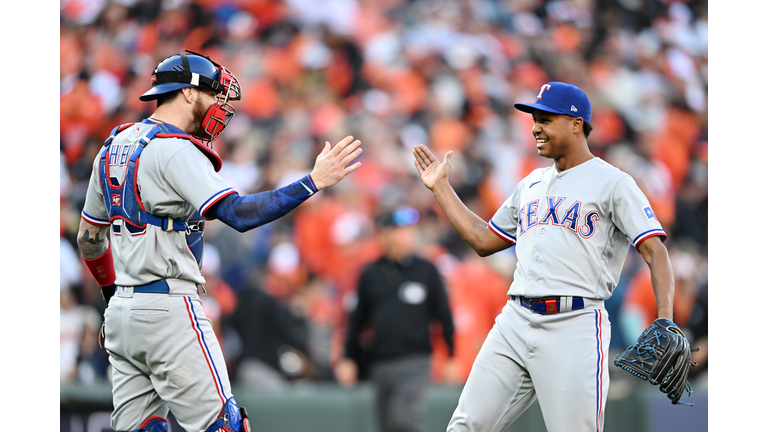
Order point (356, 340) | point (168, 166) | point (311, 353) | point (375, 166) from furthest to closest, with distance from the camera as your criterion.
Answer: point (375, 166) < point (311, 353) < point (356, 340) < point (168, 166)

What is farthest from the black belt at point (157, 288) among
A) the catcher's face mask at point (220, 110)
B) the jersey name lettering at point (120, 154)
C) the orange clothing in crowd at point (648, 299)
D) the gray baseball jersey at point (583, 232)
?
the orange clothing in crowd at point (648, 299)

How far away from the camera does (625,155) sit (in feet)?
28.8

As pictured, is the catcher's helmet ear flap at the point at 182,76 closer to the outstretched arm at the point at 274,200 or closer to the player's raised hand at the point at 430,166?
the outstretched arm at the point at 274,200

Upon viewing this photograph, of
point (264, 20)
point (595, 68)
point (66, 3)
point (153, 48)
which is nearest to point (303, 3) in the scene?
point (264, 20)

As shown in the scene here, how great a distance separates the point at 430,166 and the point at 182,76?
137cm

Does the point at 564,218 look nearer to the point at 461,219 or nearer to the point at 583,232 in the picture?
the point at 583,232

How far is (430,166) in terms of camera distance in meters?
3.91

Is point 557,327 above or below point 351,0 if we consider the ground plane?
below

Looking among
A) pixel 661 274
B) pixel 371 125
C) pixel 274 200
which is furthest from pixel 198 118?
pixel 371 125

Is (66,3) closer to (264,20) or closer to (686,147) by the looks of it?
(264,20)

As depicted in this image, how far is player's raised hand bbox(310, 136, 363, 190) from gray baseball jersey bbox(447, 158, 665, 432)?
98 centimetres

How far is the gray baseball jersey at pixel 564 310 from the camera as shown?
3.19 m

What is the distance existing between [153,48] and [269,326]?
201 inches

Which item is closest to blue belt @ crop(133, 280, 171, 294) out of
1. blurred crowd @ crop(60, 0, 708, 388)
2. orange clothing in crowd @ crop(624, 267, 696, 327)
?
blurred crowd @ crop(60, 0, 708, 388)
